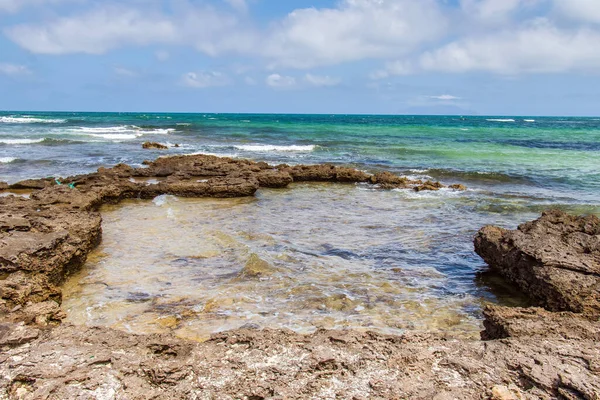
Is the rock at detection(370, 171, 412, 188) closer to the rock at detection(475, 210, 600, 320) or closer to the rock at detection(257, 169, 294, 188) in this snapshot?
the rock at detection(257, 169, 294, 188)

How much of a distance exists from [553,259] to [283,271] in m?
3.39

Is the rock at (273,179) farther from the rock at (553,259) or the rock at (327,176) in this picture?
the rock at (553,259)

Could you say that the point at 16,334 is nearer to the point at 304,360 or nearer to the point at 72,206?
the point at 304,360

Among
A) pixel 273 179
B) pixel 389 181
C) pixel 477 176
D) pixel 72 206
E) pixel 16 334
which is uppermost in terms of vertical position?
pixel 16 334

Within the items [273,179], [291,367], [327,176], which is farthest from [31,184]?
[291,367]

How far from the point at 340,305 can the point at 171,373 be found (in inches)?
103

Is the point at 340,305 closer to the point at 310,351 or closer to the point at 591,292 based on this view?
the point at 310,351

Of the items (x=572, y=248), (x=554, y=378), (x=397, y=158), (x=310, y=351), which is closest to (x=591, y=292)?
(x=572, y=248)

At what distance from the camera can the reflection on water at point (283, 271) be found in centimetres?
504

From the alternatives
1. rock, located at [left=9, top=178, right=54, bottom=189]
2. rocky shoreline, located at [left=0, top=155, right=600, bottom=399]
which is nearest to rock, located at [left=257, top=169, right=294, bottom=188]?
rock, located at [left=9, top=178, right=54, bottom=189]

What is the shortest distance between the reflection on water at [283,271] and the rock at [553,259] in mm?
387

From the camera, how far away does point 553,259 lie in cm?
537

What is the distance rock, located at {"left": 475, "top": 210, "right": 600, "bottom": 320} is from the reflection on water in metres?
0.39

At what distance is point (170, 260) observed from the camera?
22.3ft
